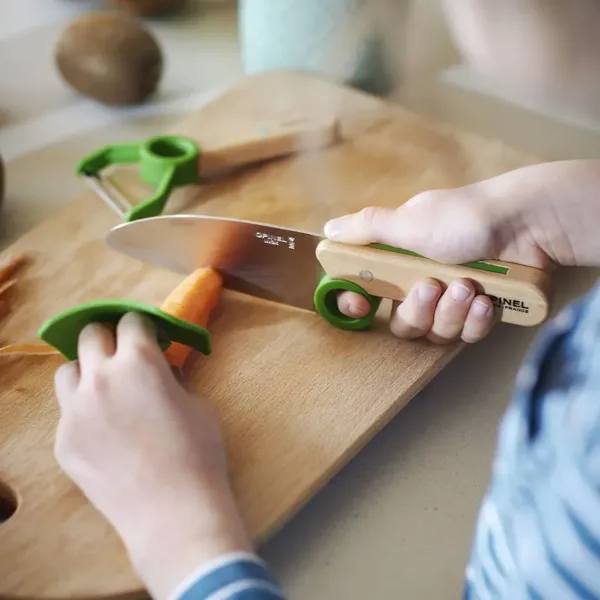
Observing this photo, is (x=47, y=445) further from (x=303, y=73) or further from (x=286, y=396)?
(x=303, y=73)

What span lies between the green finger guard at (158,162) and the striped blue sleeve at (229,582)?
38 cm

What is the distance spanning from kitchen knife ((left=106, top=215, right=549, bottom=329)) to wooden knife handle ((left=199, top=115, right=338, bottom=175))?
6.4 inches

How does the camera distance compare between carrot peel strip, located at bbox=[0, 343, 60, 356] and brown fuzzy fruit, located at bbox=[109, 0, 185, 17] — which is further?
brown fuzzy fruit, located at bbox=[109, 0, 185, 17]

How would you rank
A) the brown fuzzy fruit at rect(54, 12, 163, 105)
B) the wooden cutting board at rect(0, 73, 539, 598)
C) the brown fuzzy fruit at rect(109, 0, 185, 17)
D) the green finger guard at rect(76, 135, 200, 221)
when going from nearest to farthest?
the wooden cutting board at rect(0, 73, 539, 598) < the green finger guard at rect(76, 135, 200, 221) < the brown fuzzy fruit at rect(54, 12, 163, 105) < the brown fuzzy fruit at rect(109, 0, 185, 17)

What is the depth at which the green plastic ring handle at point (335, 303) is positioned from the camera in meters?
0.59

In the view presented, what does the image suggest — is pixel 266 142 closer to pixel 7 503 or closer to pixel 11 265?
pixel 11 265

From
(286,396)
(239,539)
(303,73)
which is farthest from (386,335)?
(303,73)

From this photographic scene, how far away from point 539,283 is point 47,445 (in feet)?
1.23

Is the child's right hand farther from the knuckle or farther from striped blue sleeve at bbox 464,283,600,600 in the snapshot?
the knuckle

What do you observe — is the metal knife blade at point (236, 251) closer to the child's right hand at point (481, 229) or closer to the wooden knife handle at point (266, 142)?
the child's right hand at point (481, 229)

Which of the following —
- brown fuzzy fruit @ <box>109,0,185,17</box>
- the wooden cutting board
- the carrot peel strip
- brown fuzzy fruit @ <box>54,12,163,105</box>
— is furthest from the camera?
brown fuzzy fruit @ <box>109,0,185,17</box>

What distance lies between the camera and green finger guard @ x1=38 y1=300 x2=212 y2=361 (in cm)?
53

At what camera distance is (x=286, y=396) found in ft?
1.89

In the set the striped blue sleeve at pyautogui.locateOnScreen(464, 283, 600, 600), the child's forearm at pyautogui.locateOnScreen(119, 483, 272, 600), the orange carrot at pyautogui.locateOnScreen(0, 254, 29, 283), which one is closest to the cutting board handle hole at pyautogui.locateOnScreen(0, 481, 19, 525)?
the child's forearm at pyautogui.locateOnScreen(119, 483, 272, 600)
